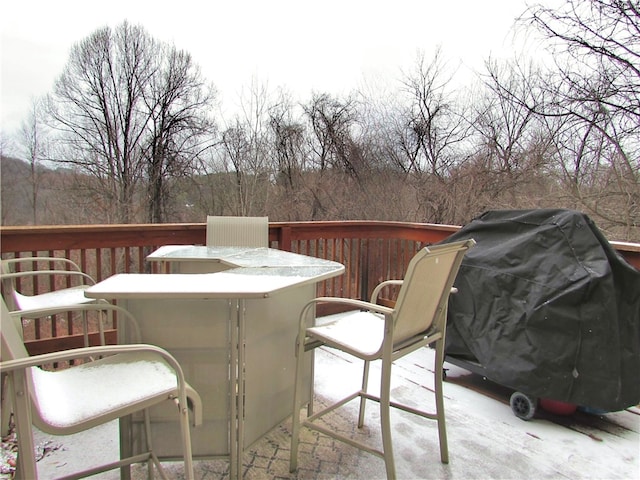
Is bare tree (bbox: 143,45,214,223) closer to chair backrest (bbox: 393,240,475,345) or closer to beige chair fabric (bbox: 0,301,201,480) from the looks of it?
beige chair fabric (bbox: 0,301,201,480)

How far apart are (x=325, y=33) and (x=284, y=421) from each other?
17.6ft

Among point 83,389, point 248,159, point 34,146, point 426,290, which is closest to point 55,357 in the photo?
point 83,389

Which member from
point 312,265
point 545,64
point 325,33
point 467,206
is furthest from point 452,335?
→ point 325,33

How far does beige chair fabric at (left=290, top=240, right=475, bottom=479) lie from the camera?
1.48 metres

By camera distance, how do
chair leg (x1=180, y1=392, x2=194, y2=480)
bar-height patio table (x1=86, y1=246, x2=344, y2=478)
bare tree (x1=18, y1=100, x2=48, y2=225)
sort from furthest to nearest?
Answer: bare tree (x1=18, y1=100, x2=48, y2=225) < bar-height patio table (x1=86, y1=246, x2=344, y2=478) < chair leg (x1=180, y1=392, x2=194, y2=480)

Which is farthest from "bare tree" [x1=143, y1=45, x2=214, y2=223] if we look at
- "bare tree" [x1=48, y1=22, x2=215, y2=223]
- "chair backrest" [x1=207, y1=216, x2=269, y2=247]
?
A: "chair backrest" [x1=207, y1=216, x2=269, y2=247]

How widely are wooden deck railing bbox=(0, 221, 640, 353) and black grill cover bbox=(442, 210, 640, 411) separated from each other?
1.23 feet

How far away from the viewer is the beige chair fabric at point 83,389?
95 cm

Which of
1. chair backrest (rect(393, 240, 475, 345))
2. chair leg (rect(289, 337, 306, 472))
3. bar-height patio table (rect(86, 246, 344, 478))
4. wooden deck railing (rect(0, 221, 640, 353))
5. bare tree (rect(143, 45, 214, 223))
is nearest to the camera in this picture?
chair backrest (rect(393, 240, 475, 345))

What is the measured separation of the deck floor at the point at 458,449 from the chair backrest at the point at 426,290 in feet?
2.18

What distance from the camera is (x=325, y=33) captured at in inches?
227

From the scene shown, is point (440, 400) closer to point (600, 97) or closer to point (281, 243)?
point (281, 243)

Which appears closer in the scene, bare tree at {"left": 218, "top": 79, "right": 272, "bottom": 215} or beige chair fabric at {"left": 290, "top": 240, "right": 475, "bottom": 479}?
beige chair fabric at {"left": 290, "top": 240, "right": 475, "bottom": 479}

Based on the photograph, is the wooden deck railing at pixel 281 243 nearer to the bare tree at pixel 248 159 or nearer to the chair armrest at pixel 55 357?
the chair armrest at pixel 55 357
